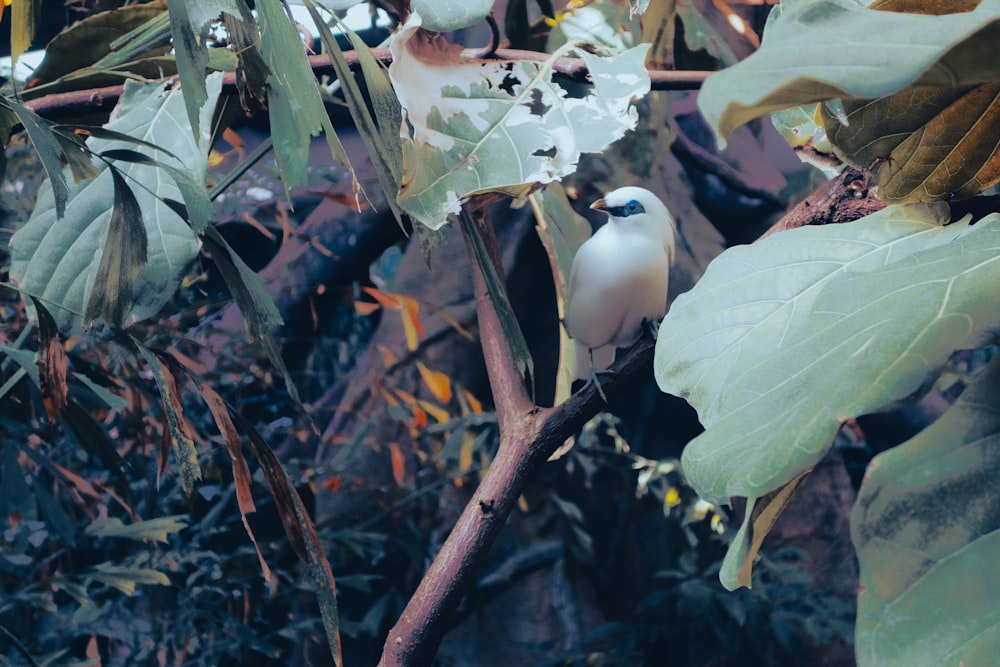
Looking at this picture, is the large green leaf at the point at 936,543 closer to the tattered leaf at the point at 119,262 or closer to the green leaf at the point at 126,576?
the tattered leaf at the point at 119,262

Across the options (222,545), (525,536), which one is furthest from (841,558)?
(222,545)

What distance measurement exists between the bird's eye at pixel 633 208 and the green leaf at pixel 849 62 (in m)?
0.88

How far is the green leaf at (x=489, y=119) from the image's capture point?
48cm

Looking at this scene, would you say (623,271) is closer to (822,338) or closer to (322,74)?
(322,74)

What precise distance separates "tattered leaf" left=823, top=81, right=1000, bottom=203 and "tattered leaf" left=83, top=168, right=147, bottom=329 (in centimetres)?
43

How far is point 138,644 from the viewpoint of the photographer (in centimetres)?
144

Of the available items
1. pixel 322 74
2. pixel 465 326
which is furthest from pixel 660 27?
pixel 465 326

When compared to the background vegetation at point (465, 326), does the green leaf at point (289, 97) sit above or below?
above

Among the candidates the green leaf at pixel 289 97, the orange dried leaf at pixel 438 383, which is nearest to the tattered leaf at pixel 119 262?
the green leaf at pixel 289 97

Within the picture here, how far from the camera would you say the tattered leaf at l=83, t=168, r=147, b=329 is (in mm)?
554

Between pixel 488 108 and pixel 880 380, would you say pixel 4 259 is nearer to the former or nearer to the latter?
pixel 488 108

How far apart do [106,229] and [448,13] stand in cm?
32

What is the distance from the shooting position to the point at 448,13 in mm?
496

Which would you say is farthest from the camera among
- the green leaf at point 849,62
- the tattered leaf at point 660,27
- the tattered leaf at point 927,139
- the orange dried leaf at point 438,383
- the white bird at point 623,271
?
the orange dried leaf at point 438,383
